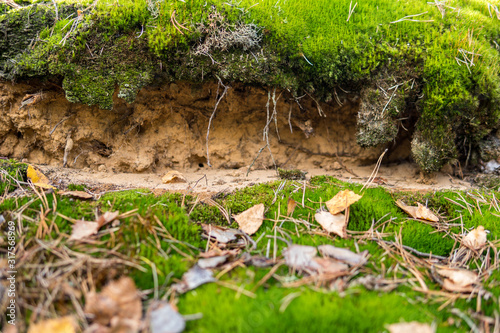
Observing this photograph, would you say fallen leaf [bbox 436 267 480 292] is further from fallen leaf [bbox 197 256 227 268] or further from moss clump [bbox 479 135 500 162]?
moss clump [bbox 479 135 500 162]

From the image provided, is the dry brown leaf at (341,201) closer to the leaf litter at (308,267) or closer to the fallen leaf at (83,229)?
the leaf litter at (308,267)

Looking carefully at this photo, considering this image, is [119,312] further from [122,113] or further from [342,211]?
[122,113]

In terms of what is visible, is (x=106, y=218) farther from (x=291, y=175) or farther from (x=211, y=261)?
(x=291, y=175)

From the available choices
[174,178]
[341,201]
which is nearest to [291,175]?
[341,201]

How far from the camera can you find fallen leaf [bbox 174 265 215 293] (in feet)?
5.07

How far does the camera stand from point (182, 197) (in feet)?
8.05

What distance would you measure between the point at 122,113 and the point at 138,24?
0.97 meters

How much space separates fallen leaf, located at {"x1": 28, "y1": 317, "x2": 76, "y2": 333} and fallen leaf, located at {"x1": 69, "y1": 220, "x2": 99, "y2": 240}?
54 centimetres

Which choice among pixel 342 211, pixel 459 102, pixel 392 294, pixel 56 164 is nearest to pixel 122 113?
pixel 56 164

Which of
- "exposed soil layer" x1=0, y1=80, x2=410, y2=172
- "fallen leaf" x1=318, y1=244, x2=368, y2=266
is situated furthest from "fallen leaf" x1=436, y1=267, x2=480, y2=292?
"exposed soil layer" x1=0, y1=80, x2=410, y2=172

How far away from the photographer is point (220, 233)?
6.86ft

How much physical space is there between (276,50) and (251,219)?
64.5 inches

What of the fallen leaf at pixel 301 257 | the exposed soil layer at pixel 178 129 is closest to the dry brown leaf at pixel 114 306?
the fallen leaf at pixel 301 257

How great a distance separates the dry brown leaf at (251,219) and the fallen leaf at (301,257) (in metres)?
0.36
